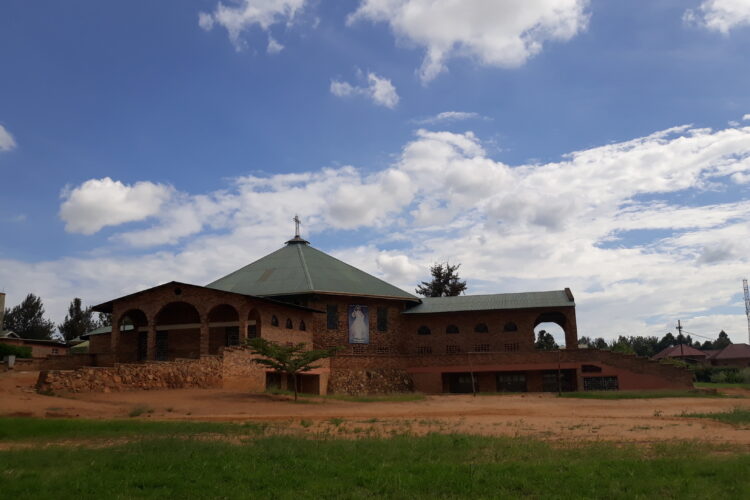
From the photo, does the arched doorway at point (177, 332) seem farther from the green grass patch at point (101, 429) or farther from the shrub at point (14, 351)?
the green grass patch at point (101, 429)

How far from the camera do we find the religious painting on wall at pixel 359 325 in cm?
3747

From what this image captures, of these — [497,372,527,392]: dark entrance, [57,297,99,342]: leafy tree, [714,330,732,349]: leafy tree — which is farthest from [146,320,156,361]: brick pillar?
[714,330,732,349]: leafy tree

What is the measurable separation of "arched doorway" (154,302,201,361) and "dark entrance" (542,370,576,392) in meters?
18.3

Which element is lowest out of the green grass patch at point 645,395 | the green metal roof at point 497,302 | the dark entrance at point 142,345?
the green grass patch at point 645,395

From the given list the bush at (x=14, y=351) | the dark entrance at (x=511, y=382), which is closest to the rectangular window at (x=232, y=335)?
the dark entrance at (x=511, y=382)

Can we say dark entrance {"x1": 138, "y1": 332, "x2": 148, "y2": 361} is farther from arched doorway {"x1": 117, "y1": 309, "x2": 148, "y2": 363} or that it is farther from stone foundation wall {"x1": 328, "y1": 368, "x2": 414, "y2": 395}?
stone foundation wall {"x1": 328, "y1": 368, "x2": 414, "y2": 395}

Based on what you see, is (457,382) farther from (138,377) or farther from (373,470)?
(373,470)

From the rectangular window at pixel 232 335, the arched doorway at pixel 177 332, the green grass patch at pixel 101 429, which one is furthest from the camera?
the arched doorway at pixel 177 332

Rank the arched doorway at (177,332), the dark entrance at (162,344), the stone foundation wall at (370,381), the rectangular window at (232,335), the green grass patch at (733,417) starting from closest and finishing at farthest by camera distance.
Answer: the green grass patch at (733,417) → the rectangular window at (232,335) → the arched doorway at (177,332) → the dark entrance at (162,344) → the stone foundation wall at (370,381)

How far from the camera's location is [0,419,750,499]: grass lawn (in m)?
8.86

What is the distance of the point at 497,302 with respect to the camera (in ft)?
128

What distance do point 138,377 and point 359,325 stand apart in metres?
15.3

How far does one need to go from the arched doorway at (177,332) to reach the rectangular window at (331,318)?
23.2ft

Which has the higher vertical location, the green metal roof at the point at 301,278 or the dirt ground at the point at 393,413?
the green metal roof at the point at 301,278
